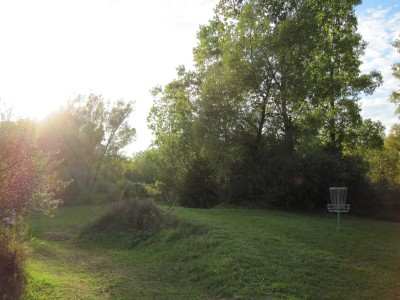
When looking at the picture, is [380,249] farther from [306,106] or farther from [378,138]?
[378,138]

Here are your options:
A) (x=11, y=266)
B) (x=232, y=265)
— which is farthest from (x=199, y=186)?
(x=11, y=266)

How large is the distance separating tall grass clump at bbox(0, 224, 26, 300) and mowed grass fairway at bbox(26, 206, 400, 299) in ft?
1.16

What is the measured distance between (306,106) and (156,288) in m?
19.3

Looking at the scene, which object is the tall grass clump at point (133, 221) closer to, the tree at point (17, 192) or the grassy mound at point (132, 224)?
the grassy mound at point (132, 224)

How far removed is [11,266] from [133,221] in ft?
30.7

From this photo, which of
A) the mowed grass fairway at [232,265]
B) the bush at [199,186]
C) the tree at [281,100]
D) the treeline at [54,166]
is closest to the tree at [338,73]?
the tree at [281,100]

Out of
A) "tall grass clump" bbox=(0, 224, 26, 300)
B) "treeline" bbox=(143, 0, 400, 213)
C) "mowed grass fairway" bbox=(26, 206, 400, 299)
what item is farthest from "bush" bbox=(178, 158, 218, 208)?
"tall grass clump" bbox=(0, 224, 26, 300)

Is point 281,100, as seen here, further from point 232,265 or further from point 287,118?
point 232,265

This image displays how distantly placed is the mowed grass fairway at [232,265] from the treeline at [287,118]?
6.65 m

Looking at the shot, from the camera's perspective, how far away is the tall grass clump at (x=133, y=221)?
1478 cm

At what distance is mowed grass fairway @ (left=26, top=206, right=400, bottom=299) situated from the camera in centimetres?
779

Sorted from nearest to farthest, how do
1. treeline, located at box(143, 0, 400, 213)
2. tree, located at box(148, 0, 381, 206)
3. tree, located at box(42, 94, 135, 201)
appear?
treeline, located at box(143, 0, 400, 213)
tree, located at box(148, 0, 381, 206)
tree, located at box(42, 94, 135, 201)

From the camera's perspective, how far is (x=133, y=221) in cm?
1666

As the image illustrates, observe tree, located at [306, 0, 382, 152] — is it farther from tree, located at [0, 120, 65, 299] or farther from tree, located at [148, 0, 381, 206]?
tree, located at [0, 120, 65, 299]
